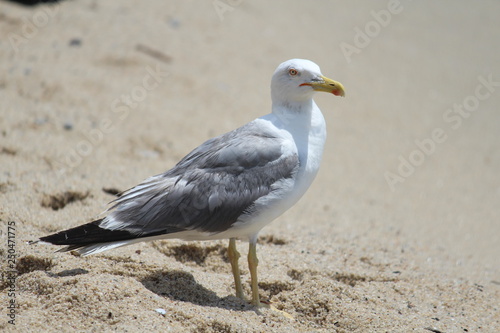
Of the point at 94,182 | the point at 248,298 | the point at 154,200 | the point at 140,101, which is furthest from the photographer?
the point at 140,101

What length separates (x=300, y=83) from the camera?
443 centimetres

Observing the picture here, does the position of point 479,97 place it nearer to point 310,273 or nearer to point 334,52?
point 334,52

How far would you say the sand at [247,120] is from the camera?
13.4ft

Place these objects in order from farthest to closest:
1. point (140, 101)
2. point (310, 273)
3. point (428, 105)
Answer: point (428, 105) → point (140, 101) → point (310, 273)

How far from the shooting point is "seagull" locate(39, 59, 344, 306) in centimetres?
397

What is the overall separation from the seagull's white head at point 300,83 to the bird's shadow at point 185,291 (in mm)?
1572

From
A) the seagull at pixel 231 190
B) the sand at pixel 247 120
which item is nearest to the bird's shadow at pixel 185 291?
the sand at pixel 247 120

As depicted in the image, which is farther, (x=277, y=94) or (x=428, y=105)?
(x=428, y=105)

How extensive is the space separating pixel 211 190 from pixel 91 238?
0.90 metres

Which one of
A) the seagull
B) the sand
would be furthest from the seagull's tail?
the sand

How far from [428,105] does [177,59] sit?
449 cm

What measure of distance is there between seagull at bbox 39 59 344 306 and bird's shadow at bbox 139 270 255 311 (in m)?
0.16

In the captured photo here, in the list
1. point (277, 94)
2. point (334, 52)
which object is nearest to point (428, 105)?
point (334, 52)

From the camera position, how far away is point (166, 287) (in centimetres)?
414
